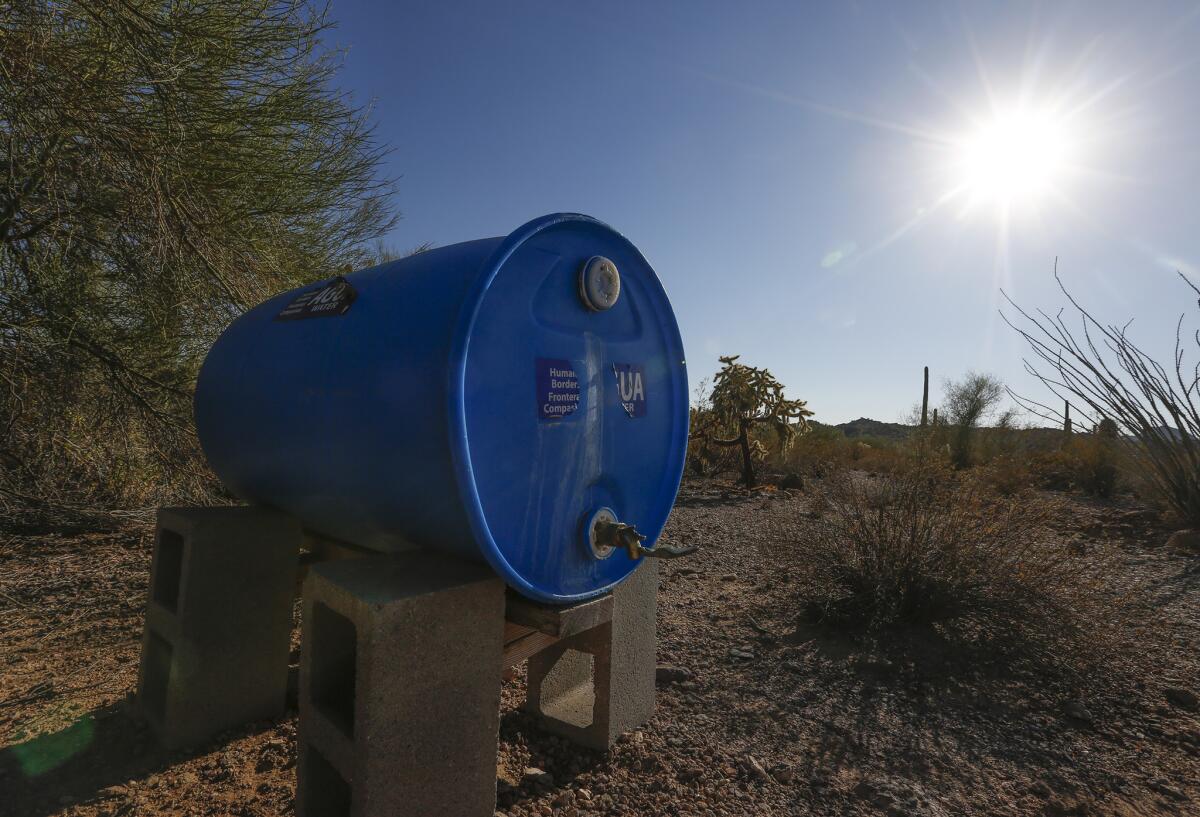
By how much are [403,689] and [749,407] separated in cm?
941

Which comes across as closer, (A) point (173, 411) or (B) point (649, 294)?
(B) point (649, 294)

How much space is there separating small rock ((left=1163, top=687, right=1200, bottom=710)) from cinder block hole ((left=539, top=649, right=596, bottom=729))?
8.71 ft

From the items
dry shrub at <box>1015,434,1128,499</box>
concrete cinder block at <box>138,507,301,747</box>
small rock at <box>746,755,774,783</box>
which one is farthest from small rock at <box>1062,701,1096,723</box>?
dry shrub at <box>1015,434,1128,499</box>

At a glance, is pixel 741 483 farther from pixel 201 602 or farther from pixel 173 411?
pixel 201 602

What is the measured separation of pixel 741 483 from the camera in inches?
418

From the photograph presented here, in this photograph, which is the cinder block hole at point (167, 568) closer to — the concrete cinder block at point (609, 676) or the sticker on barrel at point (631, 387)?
the concrete cinder block at point (609, 676)

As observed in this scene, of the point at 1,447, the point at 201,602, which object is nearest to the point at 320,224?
the point at 1,447

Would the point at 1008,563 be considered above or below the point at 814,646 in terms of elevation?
above

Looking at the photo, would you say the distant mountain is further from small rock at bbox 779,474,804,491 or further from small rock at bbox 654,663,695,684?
small rock at bbox 654,663,695,684

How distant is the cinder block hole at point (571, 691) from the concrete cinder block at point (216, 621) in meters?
1.09

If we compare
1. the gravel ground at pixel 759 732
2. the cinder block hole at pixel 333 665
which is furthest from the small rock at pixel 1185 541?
the cinder block hole at pixel 333 665

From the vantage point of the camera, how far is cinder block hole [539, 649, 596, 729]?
252cm

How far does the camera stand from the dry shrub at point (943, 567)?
133 inches

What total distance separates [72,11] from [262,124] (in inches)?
61.1
